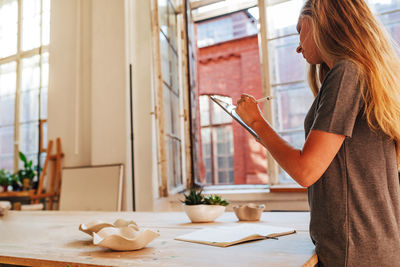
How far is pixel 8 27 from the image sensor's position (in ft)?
16.2

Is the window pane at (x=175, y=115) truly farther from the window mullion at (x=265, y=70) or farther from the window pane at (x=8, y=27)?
the window pane at (x=8, y=27)

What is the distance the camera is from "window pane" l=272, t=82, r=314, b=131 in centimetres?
315

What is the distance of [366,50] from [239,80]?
879 centimetres

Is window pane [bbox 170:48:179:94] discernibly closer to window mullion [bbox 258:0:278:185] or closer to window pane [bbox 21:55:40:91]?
window mullion [bbox 258:0:278:185]

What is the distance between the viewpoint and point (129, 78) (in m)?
3.38

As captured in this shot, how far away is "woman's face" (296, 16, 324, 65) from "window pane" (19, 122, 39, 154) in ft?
13.8

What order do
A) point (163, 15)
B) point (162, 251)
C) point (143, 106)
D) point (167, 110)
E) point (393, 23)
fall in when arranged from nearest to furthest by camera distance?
point (162, 251) < point (393, 23) < point (143, 106) < point (167, 110) < point (163, 15)

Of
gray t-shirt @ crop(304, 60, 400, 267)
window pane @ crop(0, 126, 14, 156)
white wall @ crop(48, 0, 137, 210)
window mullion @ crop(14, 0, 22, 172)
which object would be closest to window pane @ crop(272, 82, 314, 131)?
white wall @ crop(48, 0, 137, 210)

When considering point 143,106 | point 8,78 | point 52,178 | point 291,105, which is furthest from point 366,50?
point 8,78

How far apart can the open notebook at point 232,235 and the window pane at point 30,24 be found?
14.3ft

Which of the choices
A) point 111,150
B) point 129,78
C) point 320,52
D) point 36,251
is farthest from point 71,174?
point 320,52

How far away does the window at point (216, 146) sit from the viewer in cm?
981

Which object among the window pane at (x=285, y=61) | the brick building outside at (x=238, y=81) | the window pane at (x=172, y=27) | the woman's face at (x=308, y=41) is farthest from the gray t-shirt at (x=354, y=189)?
the brick building outside at (x=238, y=81)

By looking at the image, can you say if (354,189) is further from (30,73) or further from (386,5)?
(30,73)
